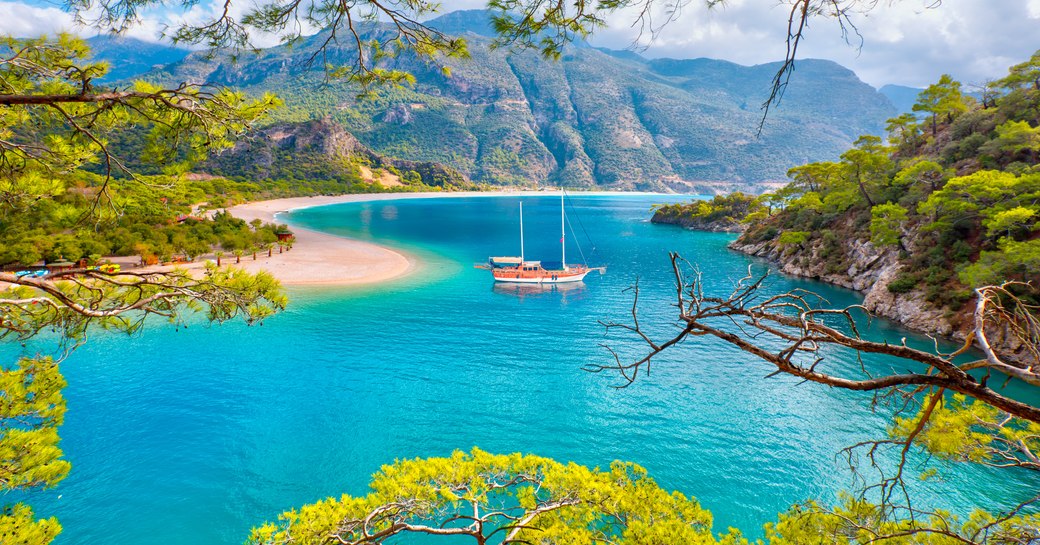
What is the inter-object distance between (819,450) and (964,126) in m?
28.8

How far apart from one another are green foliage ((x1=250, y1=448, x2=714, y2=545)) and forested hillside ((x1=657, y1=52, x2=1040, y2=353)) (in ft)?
43.0

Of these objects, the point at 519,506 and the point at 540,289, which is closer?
the point at 519,506

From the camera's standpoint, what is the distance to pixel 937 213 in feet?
73.5

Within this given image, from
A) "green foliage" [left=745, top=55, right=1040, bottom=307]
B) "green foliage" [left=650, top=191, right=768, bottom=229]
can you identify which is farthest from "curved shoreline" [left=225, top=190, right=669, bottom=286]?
"green foliage" [left=650, top=191, right=768, bottom=229]

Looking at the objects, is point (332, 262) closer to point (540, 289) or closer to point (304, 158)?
point (540, 289)

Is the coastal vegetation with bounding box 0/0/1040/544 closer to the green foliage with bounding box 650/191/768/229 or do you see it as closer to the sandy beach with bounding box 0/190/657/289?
the sandy beach with bounding box 0/190/657/289

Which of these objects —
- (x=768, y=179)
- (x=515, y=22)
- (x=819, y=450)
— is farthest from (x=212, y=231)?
(x=768, y=179)

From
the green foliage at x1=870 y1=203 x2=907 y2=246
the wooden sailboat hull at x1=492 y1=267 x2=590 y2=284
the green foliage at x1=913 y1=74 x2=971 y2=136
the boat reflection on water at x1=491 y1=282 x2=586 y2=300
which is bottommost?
the boat reflection on water at x1=491 y1=282 x2=586 y2=300

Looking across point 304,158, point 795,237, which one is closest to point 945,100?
point 795,237

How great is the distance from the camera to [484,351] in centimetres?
1962

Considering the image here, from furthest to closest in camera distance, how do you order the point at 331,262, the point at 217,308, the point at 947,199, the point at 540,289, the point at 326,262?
the point at 331,262, the point at 326,262, the point at 540,289, the point at 947,199, the point at 217,308

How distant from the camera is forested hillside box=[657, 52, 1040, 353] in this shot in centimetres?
1800

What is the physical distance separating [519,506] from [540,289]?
982 inches

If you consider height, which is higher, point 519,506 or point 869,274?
point 869,274
